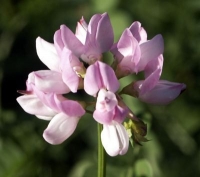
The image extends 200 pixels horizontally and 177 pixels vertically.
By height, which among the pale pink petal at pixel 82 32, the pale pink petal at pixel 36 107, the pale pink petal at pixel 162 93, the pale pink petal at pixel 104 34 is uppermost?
the pale pink petal at pixel 104 34

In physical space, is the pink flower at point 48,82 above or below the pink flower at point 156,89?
above

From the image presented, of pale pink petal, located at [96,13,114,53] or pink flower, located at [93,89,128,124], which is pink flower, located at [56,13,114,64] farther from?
pink flower, located at [93,89,128,124]

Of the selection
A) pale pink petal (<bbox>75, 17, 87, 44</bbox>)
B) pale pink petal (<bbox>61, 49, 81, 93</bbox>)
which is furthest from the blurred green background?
pale pink petal (<bbox>61, 49, 81, 93</bbox>)

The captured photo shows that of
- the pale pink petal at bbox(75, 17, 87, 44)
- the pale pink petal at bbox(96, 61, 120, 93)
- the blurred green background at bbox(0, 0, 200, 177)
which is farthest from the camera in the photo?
the blurred green background at bbox(0, 0, 200, 177)

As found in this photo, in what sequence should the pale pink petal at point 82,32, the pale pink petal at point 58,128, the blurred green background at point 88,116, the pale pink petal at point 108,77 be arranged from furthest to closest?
1. the blurred green background at point 88,116
2. the pale pink petal at point 82,32
3. the pale pink petal at point 58,128
4. the pale pink petal at point 108,77

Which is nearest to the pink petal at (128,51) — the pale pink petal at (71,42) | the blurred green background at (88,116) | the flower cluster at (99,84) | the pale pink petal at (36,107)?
the flower cluster at (99,84)

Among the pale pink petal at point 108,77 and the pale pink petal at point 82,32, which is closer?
the pale pink petal at point 108,77

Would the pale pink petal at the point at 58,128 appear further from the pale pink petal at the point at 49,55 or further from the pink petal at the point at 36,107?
the pale pink petal at the point at 49,55

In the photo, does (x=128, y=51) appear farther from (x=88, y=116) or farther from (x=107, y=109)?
(x=88, y=116)
